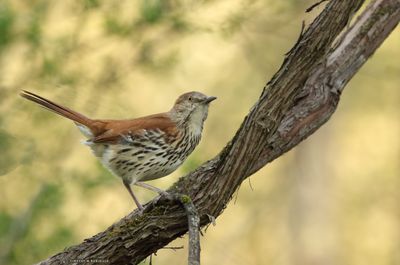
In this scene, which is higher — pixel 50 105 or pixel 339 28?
Result: pixel 50 105

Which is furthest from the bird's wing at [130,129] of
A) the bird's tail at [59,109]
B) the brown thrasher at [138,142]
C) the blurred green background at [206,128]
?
the blurred green background at [206,128]

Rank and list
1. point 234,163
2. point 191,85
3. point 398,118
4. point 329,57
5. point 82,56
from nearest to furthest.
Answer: point 234,163
point 329,57
point 82,56
point 191,85
point 398,118

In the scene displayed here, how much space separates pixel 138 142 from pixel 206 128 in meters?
6.27

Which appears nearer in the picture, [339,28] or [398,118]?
[339,28]

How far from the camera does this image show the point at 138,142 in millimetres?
5906

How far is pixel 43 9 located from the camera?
7805 millimetres

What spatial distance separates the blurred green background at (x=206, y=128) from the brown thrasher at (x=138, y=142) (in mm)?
607

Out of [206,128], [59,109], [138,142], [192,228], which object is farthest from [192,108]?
[206,128]

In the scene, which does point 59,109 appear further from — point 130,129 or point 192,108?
point 192,108

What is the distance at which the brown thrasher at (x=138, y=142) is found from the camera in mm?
5840

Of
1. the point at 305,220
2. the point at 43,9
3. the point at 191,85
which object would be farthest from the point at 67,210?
the point at 305,220

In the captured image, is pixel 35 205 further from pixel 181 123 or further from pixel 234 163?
pixel 234 163

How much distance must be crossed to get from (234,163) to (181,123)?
6.51 ft

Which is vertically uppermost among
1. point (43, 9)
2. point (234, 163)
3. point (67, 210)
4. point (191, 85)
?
point (191, 85)
